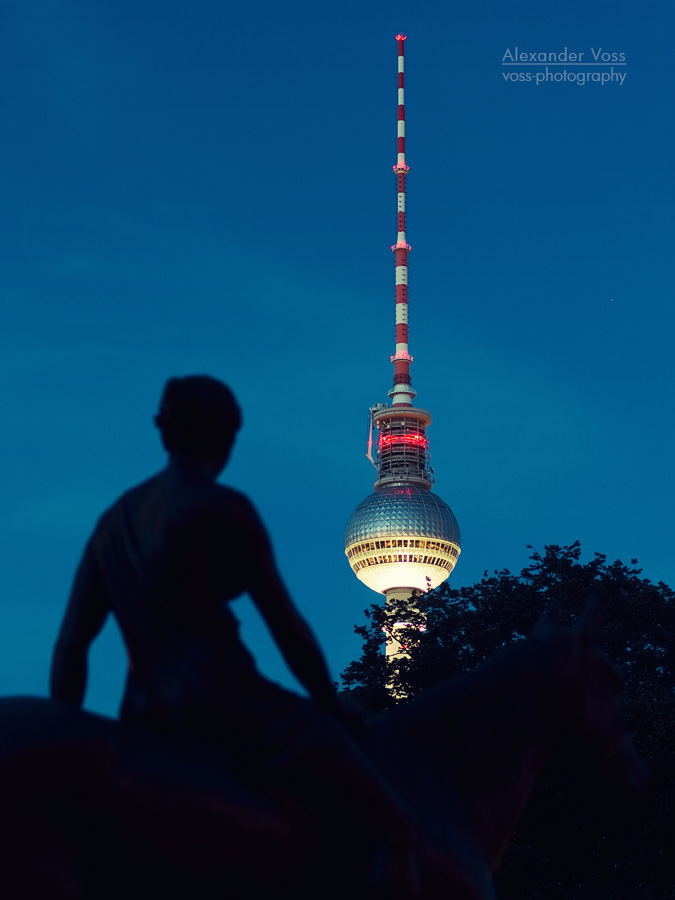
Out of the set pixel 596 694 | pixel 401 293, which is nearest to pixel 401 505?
pixel 401 293

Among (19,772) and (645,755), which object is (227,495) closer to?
(19,772)

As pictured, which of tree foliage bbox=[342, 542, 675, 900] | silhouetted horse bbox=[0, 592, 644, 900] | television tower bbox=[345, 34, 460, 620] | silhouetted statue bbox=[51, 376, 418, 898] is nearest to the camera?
silhouetted horse bbox=[0, 592, 644, 900]

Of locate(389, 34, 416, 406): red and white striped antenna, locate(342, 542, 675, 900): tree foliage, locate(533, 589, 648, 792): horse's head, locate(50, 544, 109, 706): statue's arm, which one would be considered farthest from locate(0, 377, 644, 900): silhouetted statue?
locate(389, 34, 416, 406): red and white striped antenna

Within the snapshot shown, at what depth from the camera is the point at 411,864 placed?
5.49 m

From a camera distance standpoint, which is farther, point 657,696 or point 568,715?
point 657,696

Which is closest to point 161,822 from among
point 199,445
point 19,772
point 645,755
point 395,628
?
point 19,772

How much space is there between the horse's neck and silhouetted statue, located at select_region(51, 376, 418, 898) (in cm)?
53

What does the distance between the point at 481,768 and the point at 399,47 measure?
148782 mm

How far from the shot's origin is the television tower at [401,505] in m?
132

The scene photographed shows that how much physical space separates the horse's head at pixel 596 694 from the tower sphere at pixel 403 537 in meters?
124

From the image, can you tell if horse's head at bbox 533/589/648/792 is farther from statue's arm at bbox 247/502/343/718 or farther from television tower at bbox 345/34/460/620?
television tower at bbox 345/34/460/620

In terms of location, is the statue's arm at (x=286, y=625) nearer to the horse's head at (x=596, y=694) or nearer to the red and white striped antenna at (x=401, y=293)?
the horse's head at (x=596, y=694)

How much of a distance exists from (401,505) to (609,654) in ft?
332

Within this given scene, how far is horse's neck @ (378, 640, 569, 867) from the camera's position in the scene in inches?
237
